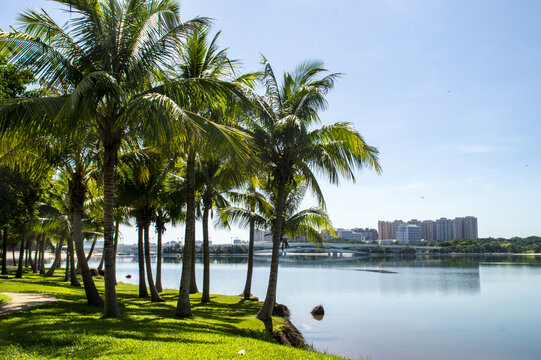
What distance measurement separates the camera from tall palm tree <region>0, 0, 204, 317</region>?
988cm

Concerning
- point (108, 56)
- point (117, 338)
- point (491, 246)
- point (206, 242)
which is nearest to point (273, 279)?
point (206, 242)

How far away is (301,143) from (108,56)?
678 centimetres

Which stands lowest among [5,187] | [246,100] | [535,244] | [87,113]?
[535,244]

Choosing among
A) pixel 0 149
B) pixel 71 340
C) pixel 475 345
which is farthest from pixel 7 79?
pixel 475 345

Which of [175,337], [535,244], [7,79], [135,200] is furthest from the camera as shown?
[535,244]

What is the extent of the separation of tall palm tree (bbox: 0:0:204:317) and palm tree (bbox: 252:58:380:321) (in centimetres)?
482

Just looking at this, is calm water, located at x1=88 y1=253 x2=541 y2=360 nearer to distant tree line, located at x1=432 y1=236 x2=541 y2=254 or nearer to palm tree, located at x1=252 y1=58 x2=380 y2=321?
palm tree, located at x1=252 y1=58 x2=380 y2=321

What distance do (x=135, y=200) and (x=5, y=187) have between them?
16.9 feet

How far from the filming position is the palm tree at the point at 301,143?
48.1ft

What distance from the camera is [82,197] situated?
47.9 feet

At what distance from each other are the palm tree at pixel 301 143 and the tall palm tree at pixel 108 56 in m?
4.82

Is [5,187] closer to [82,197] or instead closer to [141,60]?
[82,197]

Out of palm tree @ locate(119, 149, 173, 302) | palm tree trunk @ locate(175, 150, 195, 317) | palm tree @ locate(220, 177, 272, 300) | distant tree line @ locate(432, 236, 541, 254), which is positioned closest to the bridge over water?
distant tree line @ locate(432, 236, 541, 254)

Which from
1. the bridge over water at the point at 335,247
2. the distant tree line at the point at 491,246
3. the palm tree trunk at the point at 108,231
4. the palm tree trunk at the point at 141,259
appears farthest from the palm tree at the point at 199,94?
the distant tree line at the point at 491,246
